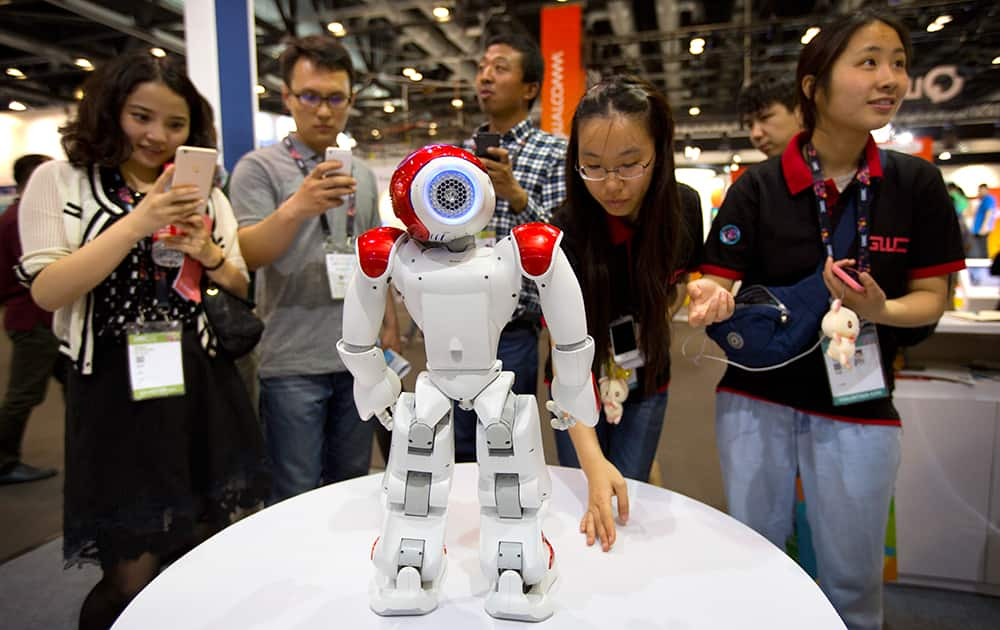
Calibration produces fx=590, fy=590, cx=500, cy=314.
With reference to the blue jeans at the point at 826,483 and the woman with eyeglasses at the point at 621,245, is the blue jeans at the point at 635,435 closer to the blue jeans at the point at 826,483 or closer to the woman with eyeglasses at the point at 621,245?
the woman with eyeglasses at the point at 621,245

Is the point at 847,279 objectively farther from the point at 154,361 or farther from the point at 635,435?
the point at 154,361

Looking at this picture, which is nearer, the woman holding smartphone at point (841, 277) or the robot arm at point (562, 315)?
the robot arm at point (562, 315)

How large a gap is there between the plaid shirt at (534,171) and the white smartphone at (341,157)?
427mm

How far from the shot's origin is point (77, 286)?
4.14ft

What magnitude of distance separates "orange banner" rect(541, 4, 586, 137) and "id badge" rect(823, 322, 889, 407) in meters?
4.56

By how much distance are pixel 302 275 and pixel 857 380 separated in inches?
56.4

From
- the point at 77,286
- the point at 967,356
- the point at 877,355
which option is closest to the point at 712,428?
the point at 967,356

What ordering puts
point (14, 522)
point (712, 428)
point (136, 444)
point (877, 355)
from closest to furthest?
point (877, 355) < point (136, 444) < point (14, 522) < point (712, 428)

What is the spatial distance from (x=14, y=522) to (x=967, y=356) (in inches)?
177

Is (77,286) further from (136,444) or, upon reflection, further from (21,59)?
(21,59)

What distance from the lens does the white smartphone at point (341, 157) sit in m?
1.50

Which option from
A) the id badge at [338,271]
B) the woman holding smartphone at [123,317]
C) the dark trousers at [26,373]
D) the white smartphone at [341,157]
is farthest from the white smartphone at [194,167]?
the dark trousers at [26,373]

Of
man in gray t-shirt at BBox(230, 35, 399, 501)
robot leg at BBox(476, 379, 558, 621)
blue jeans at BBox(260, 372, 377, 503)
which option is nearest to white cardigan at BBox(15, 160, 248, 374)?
man in gray t-shirt at BBox(230, 35, 399, 501)

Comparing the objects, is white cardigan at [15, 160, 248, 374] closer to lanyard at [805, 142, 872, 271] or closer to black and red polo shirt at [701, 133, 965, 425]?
black and red polo shirt at [701, 133, 965, 425]
